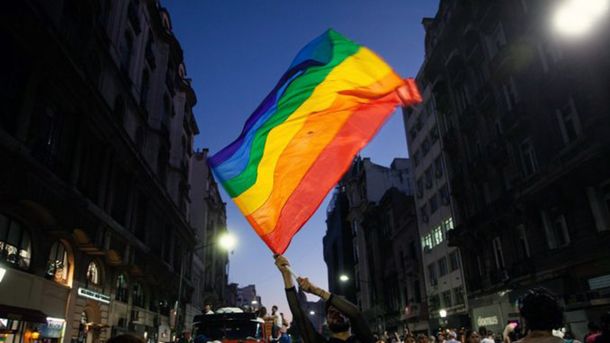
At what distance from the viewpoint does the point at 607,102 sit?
770 inches

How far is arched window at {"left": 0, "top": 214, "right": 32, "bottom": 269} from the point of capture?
15.1 meters

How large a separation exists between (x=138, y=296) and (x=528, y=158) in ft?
86.1

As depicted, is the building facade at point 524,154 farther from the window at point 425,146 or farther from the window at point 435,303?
the window at point 435,303

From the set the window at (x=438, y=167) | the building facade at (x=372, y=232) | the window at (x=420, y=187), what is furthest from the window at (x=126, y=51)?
the building facade at (x=372, y=232)

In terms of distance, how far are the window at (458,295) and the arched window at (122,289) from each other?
1011 inches

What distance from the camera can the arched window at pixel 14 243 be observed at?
49.4 feet

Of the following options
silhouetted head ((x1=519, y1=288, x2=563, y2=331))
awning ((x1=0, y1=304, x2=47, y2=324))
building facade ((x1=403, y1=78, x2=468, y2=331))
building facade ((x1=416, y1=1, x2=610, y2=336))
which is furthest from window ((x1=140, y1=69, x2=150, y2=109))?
silhouetted head ((x1=519, y1=288, x2=563, y2=331))

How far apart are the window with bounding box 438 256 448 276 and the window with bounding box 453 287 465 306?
2.50m

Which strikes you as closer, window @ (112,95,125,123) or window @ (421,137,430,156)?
window @ (112,95,125,123)

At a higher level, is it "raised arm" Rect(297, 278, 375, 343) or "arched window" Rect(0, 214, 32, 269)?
"arched window" Rect(0, 214, 32, 269)

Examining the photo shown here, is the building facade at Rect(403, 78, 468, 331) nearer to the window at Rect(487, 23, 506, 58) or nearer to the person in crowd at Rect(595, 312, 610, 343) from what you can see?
the window at Rect(487, 23, 506, 58)

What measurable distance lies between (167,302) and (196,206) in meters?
26.3

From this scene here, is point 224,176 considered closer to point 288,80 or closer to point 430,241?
point 288,80

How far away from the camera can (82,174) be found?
21.3 m
